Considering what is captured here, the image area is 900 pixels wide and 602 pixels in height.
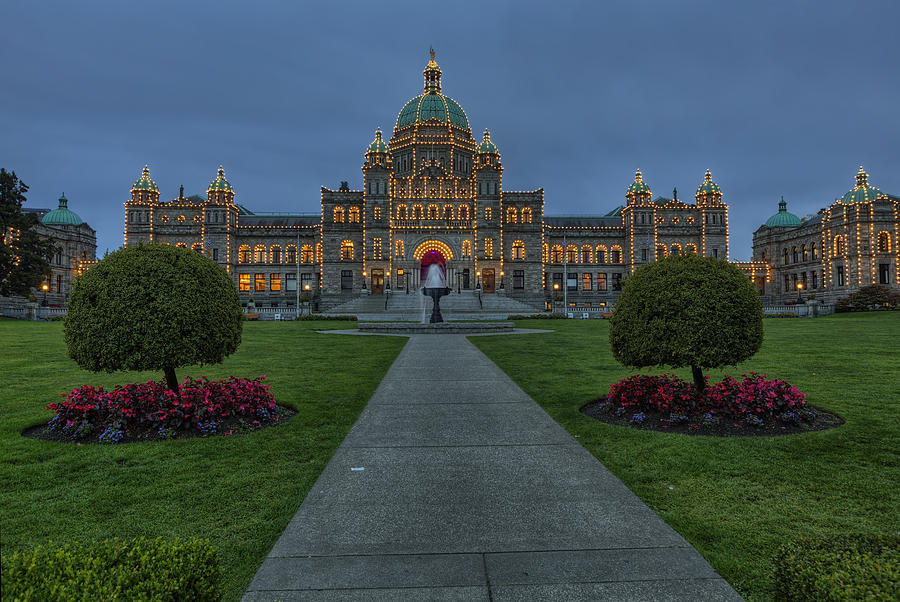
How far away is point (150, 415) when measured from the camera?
24.9 ft

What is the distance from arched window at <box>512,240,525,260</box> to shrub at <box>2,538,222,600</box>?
75.4 metres

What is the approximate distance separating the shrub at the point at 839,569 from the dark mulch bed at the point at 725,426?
4.15 meters

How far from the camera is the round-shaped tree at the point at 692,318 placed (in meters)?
8.00

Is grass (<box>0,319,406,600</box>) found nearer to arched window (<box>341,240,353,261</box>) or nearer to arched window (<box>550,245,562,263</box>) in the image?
arched window (<box>341,240,353,261</box>)

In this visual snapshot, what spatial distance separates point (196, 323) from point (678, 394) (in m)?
8.23

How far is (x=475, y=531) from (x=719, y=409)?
580 centimetres

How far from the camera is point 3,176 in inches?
2013

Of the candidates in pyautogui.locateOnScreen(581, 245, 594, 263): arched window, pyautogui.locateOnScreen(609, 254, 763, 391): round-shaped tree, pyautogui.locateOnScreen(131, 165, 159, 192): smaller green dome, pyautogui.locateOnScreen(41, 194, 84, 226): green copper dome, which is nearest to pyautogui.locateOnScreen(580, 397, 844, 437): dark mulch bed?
pyautogui.locateOnScreen(609, 254, 763, 391): round-shaped tree

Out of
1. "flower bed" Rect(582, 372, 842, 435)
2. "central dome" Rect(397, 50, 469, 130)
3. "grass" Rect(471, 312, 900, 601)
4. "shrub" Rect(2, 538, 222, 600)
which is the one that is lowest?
"grass" Rect(471, 312, 900, 601)

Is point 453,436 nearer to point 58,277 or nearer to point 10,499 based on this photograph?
point 10,499

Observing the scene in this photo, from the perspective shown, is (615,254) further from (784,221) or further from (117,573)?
(117,573)

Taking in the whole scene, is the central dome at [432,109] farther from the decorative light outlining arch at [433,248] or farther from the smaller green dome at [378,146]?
the decorative light outlining arch at [433,248]

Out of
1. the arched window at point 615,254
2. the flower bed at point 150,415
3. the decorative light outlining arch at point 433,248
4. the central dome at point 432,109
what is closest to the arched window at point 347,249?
the decorative light outlining arch at point 433,248

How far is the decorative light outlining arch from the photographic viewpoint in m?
71.4
